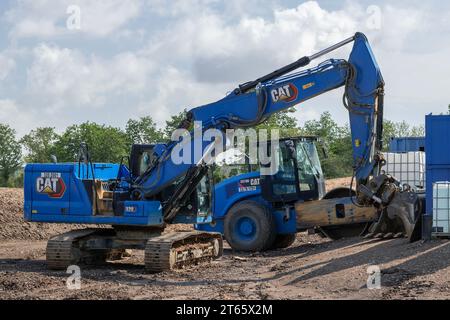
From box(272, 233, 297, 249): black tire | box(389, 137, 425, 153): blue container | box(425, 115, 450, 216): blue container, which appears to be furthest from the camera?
box(389, 137, 425, 153): blue container

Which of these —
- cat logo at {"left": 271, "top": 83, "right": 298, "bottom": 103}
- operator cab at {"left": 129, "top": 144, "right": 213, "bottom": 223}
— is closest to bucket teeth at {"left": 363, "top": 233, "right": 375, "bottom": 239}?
operator cab at {"left": 129, "top": 144, "right": 213, "bottom": 223}

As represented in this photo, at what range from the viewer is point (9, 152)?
56000 millimetres

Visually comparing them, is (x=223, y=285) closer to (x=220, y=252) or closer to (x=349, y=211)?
(x=220, y=252)

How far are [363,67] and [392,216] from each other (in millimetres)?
3020

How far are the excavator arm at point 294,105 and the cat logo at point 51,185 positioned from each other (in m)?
1.40

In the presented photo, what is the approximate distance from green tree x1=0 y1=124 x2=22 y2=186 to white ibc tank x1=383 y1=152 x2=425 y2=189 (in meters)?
40.5

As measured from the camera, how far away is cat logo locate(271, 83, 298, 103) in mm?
14055

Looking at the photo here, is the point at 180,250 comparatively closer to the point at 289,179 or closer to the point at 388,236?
the point at 289,179

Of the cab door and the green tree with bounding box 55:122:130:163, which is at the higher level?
the green tree with bounding box 55:122:130:163

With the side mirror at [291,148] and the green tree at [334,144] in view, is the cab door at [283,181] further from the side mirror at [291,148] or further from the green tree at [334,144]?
the green tree at [334,144]

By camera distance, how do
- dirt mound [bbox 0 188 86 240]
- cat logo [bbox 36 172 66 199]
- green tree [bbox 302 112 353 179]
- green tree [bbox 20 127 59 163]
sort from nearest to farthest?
cat logo [bbox 36 172 66 199]
dirt mound [bbox 0 188 86 240]
green tree [bbox 302 112 353 179]
green tree [bbox 20 127 59 163]

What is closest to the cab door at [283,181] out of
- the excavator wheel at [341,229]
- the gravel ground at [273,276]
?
the excavator wheel at [341,229]

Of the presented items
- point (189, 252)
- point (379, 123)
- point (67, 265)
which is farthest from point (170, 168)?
point (379, 123)

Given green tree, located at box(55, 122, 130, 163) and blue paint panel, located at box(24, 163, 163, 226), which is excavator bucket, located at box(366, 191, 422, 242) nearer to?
blue paint panel, located at box(24, 163, 163, 226)
